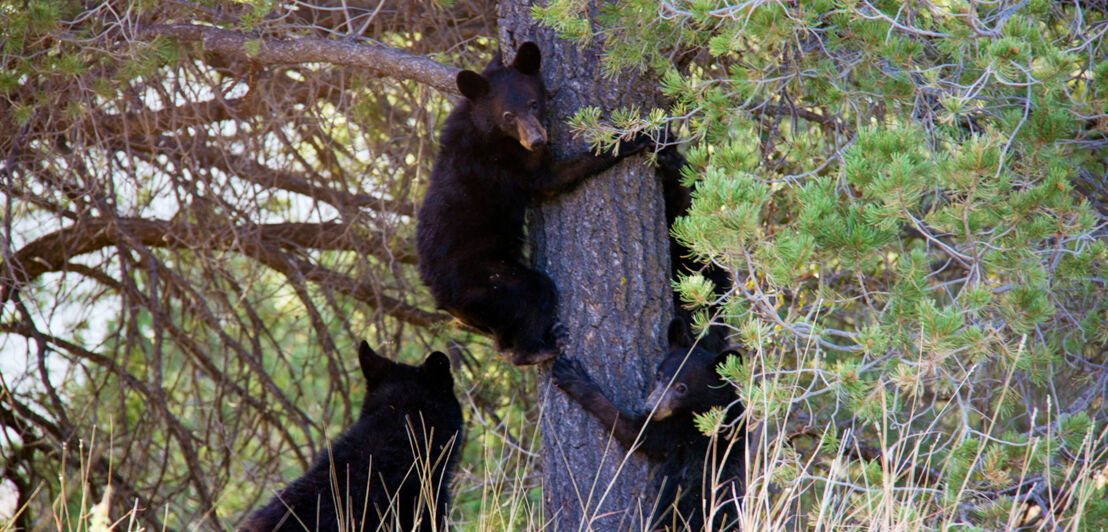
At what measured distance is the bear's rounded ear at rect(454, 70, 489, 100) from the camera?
478 cm

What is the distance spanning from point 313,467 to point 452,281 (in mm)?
1154

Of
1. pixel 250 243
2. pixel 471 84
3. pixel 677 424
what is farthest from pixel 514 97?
pixel 250 243

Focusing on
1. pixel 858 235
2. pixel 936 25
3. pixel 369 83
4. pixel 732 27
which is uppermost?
pixel 369 83

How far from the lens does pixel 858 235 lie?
3201mm

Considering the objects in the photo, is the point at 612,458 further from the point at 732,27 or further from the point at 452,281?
the point at 732,27

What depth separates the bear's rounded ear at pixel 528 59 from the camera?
4.62 m

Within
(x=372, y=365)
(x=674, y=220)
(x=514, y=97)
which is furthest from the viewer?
(x=372, y=365)

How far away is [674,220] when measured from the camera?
5031 millimetres

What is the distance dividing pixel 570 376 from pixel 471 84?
1504 mm

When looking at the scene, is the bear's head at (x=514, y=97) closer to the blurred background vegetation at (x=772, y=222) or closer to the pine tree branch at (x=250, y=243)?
the blurred background vegetation at (x=772, y=222)

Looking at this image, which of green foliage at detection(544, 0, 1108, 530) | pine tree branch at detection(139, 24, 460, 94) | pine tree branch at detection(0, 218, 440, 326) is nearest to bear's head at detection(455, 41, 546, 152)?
pine tree branch at detection(139, 24, 460, 94)

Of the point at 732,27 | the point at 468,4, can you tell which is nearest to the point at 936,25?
the point at 732,27

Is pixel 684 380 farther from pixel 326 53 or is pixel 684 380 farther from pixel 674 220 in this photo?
pixel 326 53

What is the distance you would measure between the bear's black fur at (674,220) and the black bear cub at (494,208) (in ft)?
1.12
